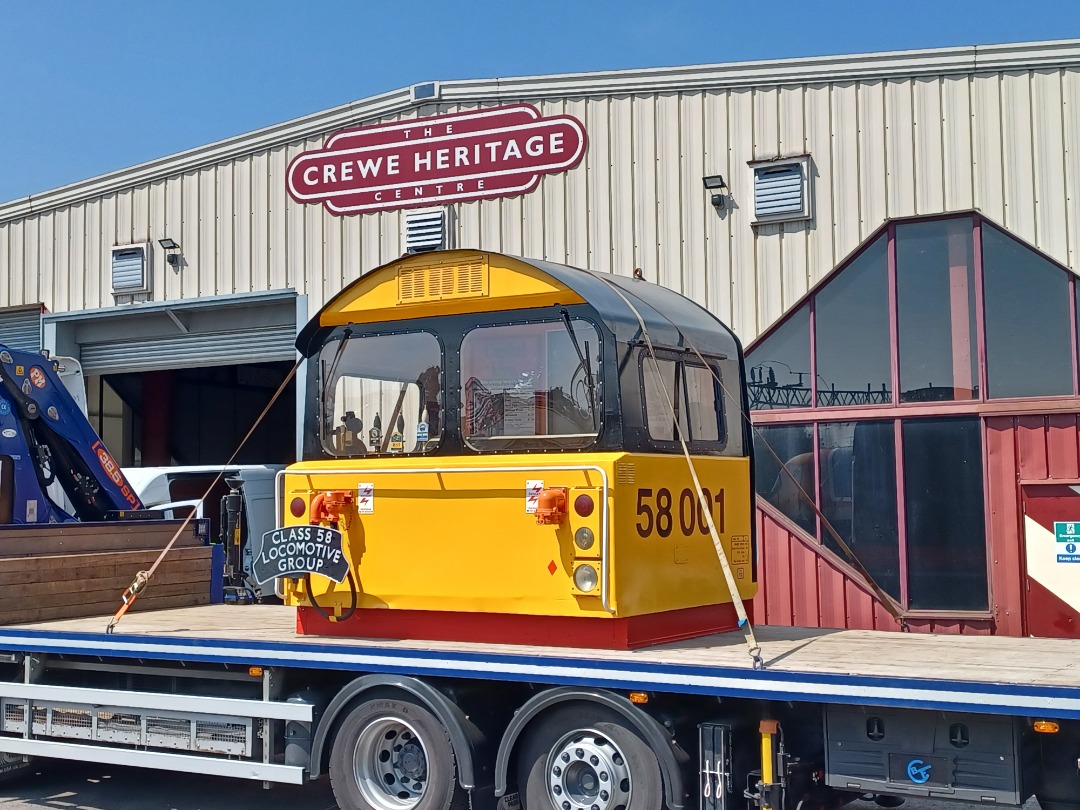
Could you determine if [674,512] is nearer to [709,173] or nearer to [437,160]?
[709,173]

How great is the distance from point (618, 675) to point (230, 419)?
23492mm

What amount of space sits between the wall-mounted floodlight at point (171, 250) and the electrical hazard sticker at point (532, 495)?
39.3ft

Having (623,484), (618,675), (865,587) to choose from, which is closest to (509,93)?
(865,587)

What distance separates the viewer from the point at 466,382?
7.38 m

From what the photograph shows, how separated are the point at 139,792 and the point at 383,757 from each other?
2786 millimetres

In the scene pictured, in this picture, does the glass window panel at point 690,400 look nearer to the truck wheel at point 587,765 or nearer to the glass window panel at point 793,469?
the truck wheel at point 587,765

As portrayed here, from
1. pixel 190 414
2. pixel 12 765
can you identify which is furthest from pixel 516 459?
pixel 190 414

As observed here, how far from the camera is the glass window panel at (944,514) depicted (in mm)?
12148

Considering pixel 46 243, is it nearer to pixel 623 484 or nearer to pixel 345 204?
pixel 345 204

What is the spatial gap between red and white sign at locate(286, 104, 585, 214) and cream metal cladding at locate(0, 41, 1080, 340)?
0.17 m

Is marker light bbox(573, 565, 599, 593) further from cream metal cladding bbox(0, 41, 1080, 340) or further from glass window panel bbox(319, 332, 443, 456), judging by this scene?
cream metal cladding bbox(0, 41, 1080, 340)

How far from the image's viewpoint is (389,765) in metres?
7.05

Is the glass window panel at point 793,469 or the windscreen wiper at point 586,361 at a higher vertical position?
the windscreen wiper at point 586,361

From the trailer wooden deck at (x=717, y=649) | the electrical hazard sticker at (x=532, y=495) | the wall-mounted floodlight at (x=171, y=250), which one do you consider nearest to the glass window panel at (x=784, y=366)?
the trailer wooden deck at (x=717, y=649)
